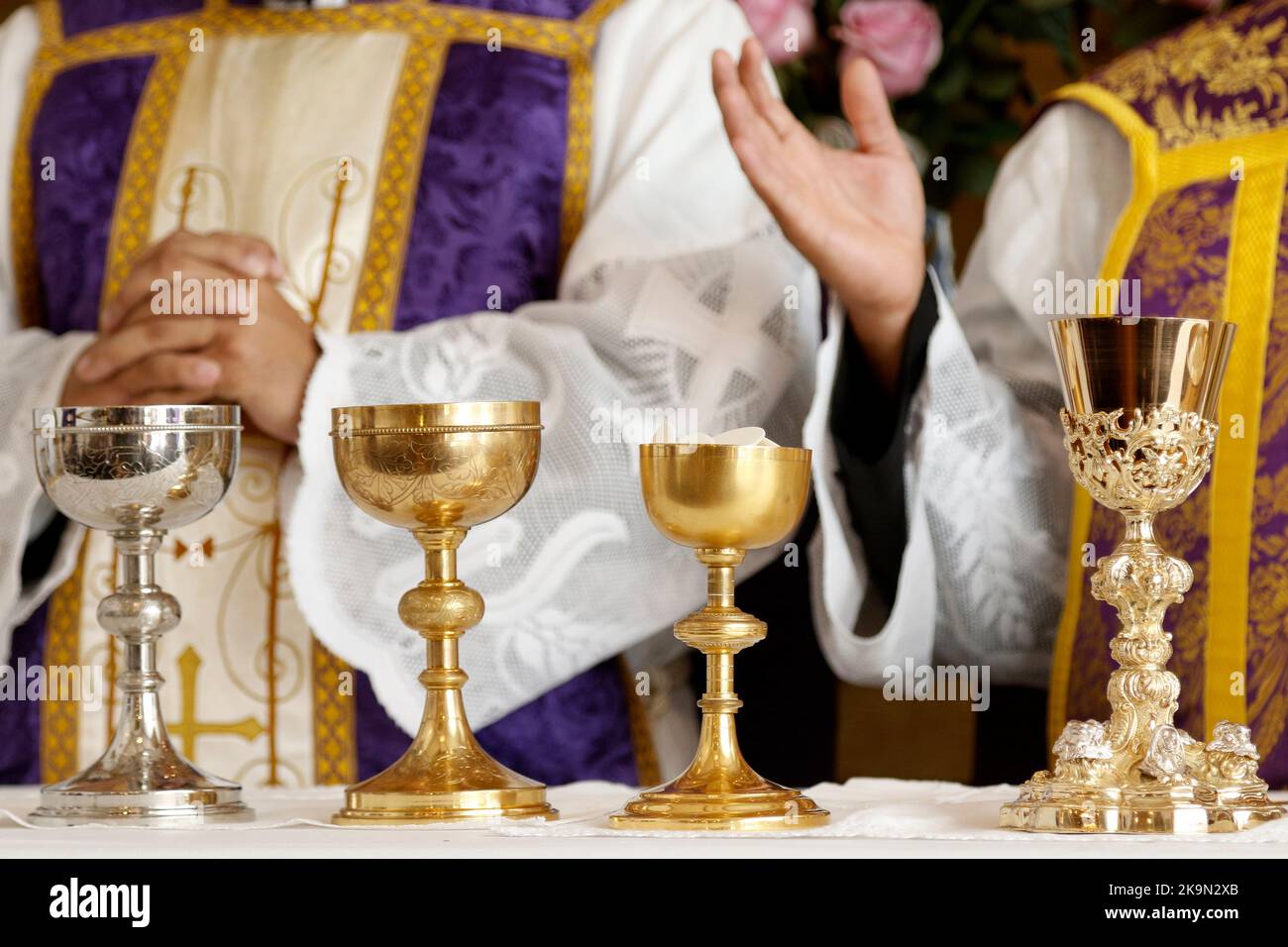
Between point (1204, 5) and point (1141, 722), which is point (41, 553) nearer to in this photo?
point (1141, 722)

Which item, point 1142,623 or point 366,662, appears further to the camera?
point 366,662

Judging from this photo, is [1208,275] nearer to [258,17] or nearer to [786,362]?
[786,362]

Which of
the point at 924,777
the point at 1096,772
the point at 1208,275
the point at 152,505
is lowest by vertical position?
the point at 924,777

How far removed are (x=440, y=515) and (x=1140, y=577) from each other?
0.36 m

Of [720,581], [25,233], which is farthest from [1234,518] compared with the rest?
[25,233]

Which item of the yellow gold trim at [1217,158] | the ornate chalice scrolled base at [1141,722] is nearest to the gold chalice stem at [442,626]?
the ornate chalice scrolled base at [1141,722]

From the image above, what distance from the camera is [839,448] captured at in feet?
4.67

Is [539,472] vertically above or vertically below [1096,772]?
above

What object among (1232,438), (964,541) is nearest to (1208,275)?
(1232,438)

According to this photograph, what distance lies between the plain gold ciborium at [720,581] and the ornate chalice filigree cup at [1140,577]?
0.13 metres

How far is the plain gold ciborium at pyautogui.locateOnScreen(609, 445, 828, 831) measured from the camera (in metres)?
0.94

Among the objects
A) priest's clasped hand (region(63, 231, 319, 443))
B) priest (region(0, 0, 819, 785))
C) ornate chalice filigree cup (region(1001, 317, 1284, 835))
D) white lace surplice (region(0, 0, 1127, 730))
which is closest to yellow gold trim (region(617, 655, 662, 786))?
priest (region(0, 0, 819, 785))

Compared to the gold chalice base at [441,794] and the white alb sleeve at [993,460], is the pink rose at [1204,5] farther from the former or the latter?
the gold chalice base at [441,794]

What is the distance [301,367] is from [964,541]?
0.52 metres
